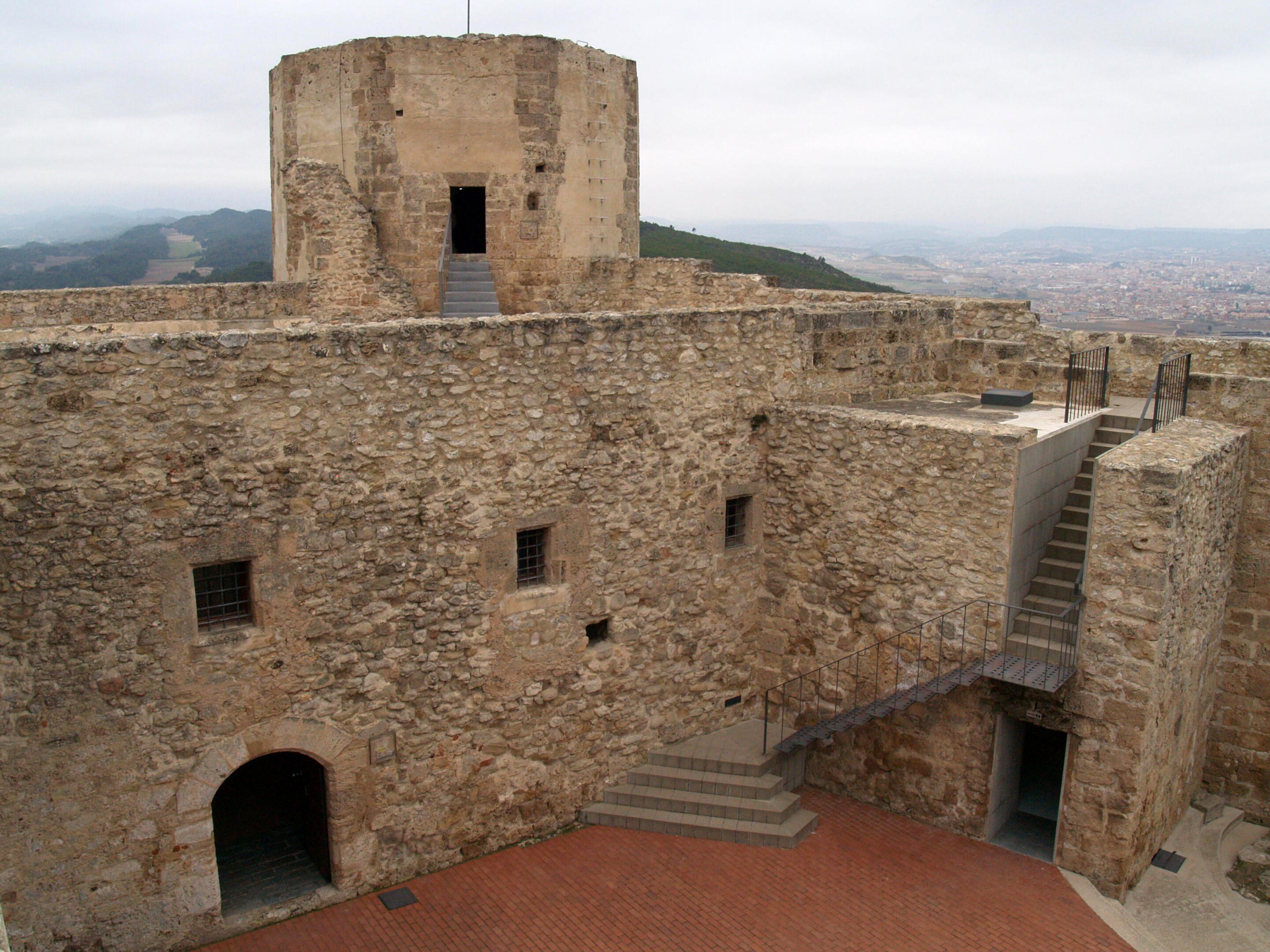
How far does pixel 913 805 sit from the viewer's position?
11.8 meters

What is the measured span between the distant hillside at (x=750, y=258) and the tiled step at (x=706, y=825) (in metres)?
28.5

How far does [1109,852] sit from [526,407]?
7.31 metres

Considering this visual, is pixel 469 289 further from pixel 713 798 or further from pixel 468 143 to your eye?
pixel 713 798

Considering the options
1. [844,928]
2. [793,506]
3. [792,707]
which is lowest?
[844,928]

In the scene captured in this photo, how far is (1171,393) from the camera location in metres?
12.4

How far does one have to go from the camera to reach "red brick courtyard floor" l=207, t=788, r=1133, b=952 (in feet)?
31.7

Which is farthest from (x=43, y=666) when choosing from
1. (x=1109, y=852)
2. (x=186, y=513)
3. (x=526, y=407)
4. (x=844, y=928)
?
(x=1109, y=852)

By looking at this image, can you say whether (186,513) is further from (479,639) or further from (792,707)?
(792,707)

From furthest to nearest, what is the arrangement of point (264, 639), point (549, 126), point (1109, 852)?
point (549, 126), point (1109, 852), point (264, 639)

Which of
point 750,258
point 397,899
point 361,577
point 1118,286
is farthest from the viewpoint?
point 750,258

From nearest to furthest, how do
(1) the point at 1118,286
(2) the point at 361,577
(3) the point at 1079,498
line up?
(2) the point at 361,577
(3) the point at 1079,498
(1) the point at 1118,286

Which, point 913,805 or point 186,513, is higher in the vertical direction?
point 186,513

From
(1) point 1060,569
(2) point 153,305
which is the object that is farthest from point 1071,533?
(2) point 153,305

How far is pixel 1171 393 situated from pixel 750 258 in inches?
1550
